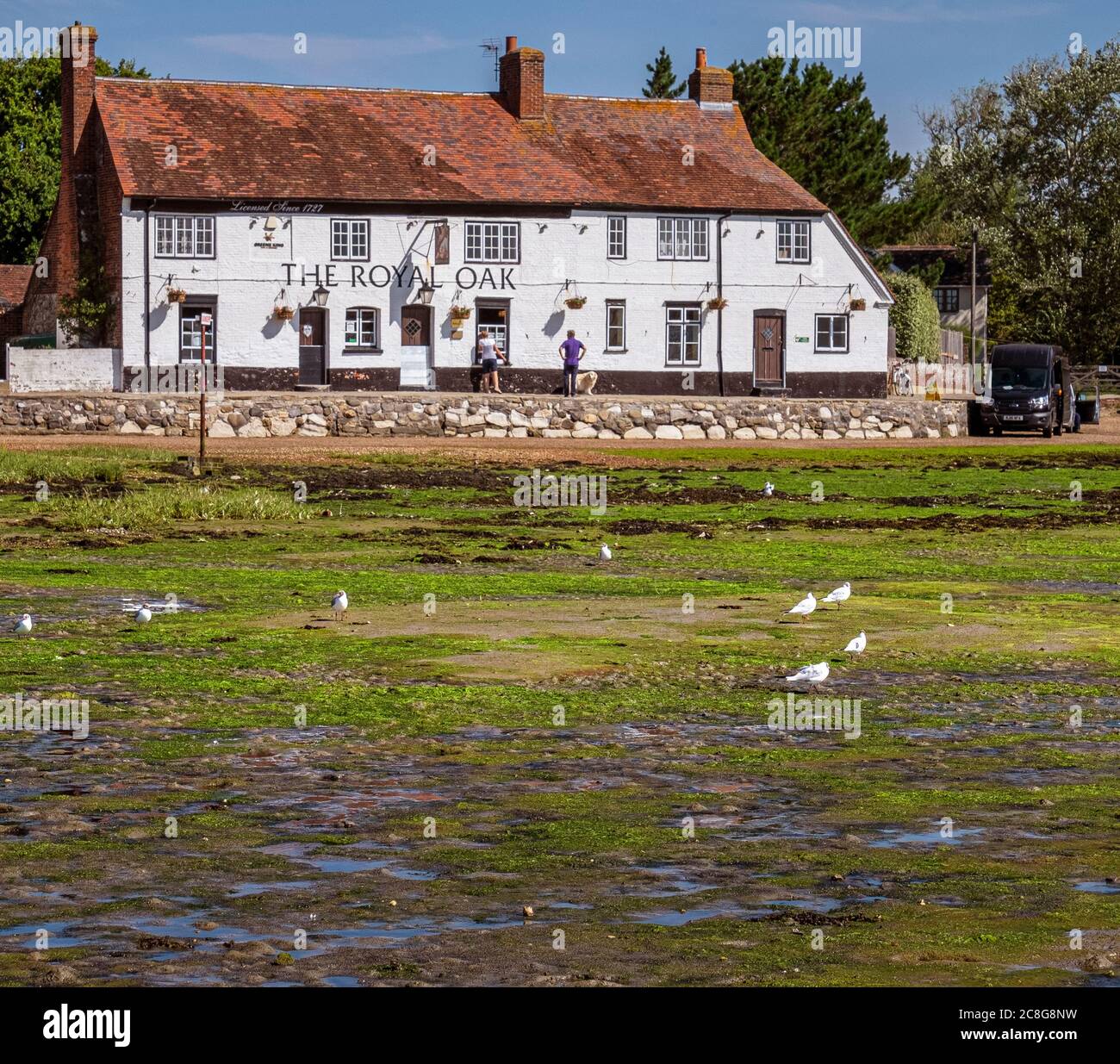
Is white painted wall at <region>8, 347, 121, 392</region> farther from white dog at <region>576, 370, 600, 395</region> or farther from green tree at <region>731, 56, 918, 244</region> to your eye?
green tree at <region>731, 56, 918, 244</region>

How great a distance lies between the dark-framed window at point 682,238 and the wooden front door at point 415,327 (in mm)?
7557

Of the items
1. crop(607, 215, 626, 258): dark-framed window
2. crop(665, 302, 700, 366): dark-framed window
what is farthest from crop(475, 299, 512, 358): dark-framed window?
crop(665, 302, 700, 366): dark-framed window

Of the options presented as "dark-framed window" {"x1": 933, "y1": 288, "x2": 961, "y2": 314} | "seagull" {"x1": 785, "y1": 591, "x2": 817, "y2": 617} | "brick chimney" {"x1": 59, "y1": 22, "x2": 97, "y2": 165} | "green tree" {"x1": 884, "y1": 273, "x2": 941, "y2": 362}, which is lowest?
"seagull" {"x1": 785, "y1": 591, "x2": 817, "y2": 617}

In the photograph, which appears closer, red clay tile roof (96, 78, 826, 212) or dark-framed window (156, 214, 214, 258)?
dark-framed window (156, 214, 214, 258)

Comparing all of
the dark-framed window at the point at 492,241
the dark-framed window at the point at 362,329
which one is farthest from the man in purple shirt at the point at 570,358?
the dark-framed window at the point at 362,329

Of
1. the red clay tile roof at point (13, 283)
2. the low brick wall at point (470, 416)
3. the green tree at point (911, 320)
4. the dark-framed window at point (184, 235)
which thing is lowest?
the low brick wall at point (470, 416)

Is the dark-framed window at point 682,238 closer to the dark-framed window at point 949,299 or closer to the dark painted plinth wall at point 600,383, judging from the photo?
the dark painted plinth wall at point 600,383

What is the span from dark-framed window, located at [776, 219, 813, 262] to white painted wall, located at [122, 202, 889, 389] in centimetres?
23

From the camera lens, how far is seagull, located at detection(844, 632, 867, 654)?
14.1 metres

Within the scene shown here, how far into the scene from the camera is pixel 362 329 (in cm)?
5675

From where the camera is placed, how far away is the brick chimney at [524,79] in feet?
198

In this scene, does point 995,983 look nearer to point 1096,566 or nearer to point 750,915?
point 750,915

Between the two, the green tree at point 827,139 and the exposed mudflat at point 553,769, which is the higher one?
the green tree at point 827,139
